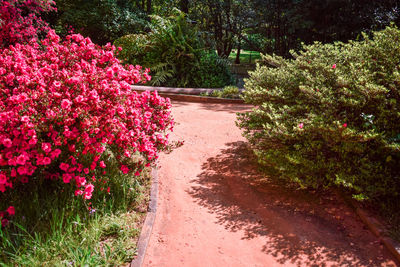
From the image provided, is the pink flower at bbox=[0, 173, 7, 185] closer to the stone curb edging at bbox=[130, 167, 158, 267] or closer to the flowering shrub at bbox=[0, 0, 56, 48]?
the stone curb edging at bbox=[130, 167, 158, 267]

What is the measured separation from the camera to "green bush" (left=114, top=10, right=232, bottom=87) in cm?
1037

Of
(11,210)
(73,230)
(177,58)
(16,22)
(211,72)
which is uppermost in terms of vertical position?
(16,22)

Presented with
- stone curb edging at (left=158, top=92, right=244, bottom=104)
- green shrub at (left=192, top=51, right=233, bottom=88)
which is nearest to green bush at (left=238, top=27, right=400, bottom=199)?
stone curb edging at (left=158, top=92, right=244, bottom=104)

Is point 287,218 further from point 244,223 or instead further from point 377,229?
point 377,229

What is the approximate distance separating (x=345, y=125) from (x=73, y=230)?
3.11 meters

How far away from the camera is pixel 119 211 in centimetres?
347

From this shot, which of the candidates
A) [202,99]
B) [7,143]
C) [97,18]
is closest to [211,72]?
[202,99]

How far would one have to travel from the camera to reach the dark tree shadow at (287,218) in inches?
126

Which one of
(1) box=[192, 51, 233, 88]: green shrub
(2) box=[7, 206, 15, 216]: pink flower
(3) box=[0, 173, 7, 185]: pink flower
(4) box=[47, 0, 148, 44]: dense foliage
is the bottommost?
(2) box=[7, 206, 15, 216]: pink flower

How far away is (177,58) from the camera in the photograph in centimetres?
1041

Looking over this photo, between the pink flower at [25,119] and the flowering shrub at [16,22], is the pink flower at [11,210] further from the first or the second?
the flowering shrub at [16,22]

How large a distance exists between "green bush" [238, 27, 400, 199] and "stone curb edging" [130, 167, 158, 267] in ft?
5.14

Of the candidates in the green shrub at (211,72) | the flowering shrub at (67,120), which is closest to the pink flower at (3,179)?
the flowering shrub at (67,120)

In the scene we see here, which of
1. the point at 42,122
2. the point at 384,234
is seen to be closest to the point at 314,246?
the point at 384,234
